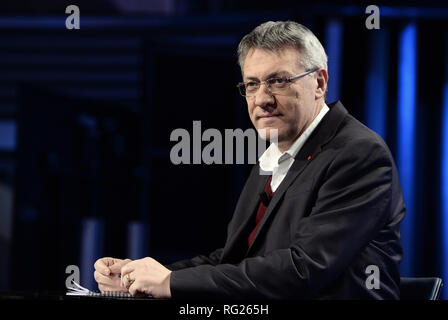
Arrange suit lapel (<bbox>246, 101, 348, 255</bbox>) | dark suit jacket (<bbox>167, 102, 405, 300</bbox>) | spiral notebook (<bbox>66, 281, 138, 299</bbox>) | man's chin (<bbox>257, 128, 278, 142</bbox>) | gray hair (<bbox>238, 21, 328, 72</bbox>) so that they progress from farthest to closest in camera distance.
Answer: man's chin (<bbox>257, 128, 278, 142</bbox>)
gray hair (<bbox>238, 21, 328, 72</bbox>)
suit lapel (<bbox>246, 101, 348, 255</bbox>)
dark suit jacket (<bbox>167, 102, 405, 300</bbox>)
spiral notebook (<bbox>66, 281, 138, 299</bbox>)

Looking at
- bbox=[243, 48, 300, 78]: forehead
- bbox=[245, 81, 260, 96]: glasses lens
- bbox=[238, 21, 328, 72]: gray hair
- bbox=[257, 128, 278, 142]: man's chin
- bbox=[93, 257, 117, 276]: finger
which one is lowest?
bbox=[93, 257, 117, 276]: finger

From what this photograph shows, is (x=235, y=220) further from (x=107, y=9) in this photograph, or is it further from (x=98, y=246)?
(x=107, y=9)

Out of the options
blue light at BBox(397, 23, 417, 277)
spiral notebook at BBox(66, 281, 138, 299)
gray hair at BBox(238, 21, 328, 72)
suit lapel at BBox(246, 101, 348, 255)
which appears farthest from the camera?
blue light at BBox(397, 23, 417, 277)

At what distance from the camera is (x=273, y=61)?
2.17m

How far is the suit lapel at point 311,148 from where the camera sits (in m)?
2.05

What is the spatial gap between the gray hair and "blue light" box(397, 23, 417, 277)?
2.46 metres

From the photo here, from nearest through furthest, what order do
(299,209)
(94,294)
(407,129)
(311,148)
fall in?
(94,294), (299,209), (311,148), (407,129)

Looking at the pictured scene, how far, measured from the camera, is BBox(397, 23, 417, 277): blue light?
450 centimetres

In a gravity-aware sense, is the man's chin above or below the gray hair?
below

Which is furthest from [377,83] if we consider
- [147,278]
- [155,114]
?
[147,278]

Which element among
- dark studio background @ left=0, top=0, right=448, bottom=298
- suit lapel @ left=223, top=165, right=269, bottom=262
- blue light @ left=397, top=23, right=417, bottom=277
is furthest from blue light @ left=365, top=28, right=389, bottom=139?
suit lapel @ left=223, top=165, right=269, bottom=262

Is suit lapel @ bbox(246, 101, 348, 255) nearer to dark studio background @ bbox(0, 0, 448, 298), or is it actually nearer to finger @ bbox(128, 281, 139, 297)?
finger @ bbox(128, 281, 139, 297)

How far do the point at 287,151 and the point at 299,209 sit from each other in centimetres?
35

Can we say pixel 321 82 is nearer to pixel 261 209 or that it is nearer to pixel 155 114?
pixel 261 209
